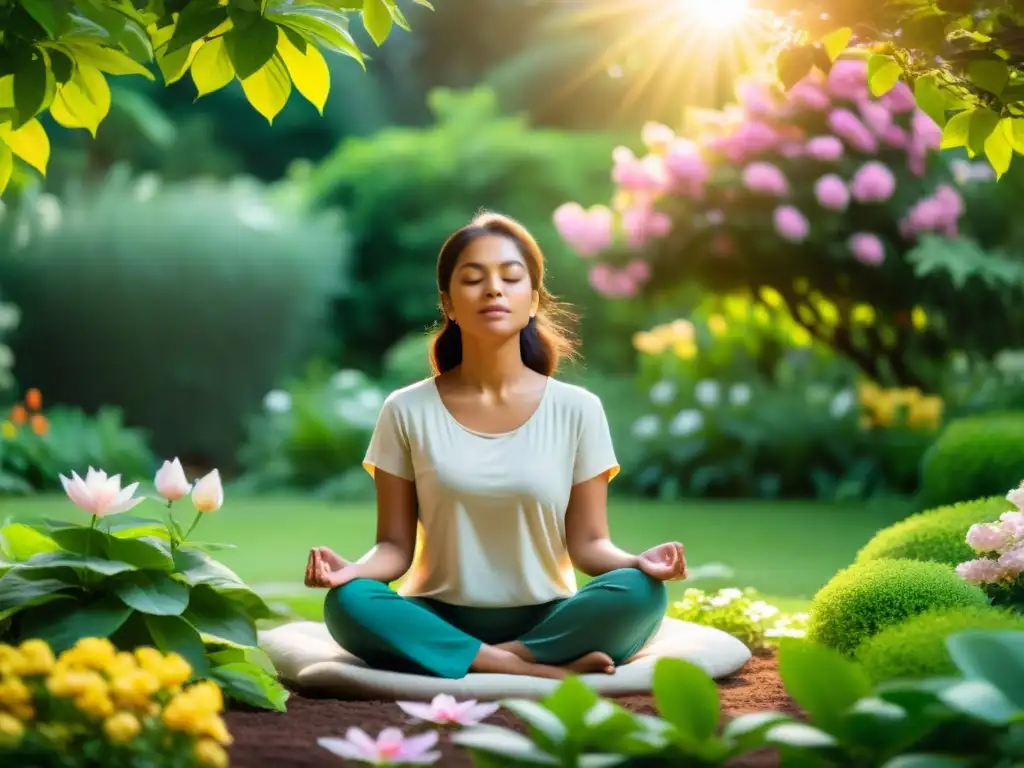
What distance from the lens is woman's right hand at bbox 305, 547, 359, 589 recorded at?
355 centimetres

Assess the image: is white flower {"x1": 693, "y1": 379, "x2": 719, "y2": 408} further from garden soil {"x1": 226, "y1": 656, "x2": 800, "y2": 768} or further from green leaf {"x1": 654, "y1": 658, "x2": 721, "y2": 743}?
green leaf {"x1": 654, "y1": 658, "x2": 721, "y2": 743}

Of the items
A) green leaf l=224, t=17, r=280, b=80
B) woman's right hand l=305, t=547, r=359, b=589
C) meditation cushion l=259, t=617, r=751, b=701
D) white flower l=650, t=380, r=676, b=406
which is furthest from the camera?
white flower l=650, t=380, r=676, b=406

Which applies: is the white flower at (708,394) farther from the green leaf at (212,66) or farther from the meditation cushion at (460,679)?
the green leaf at (212,66)

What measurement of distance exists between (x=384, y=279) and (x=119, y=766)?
1221 cm

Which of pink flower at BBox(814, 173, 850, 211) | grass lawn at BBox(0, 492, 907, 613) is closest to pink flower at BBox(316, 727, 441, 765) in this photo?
grass lawn at BBox(0, 492, 907, 613)

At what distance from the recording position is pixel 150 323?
12062 millimetres

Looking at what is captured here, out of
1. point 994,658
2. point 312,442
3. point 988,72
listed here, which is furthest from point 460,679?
point 312,442

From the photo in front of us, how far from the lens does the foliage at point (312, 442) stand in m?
10.4

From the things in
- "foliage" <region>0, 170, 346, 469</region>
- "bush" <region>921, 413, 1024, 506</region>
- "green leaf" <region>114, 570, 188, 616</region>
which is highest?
"foliage" <region>0, 170, 346, 469</region>

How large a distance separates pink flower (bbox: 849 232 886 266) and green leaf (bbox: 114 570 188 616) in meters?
6.27

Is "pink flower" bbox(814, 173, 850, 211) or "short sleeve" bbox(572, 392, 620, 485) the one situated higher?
"pink flower" bbox(814, 173, 850, 211)

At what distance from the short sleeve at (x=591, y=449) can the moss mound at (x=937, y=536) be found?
0.88 m

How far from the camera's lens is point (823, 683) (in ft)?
7.88

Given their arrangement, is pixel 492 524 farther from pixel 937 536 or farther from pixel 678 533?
pixel 678 533
